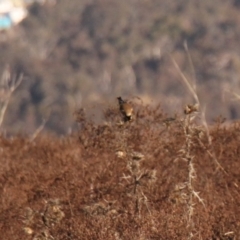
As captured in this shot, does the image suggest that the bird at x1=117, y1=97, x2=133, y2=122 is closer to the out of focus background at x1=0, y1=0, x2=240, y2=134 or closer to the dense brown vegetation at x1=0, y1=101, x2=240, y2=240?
the dense brown vegetation at x1=0, y1=101, x2=240, y2=240

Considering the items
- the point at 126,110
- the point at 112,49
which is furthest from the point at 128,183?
the point at 112,49

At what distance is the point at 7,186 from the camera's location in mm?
8625

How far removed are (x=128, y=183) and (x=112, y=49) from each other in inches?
5221

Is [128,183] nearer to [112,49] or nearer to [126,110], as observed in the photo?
[126,110]

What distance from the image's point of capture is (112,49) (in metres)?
140

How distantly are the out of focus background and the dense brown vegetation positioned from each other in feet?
311

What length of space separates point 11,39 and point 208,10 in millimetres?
35030

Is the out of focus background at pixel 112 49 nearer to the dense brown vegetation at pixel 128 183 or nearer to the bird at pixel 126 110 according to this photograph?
the dense brown vegetation at pixel 128 183

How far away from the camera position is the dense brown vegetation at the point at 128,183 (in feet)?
20.7

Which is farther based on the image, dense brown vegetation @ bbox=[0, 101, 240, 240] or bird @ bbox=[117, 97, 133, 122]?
bird @ bbox=[117, 97, 133, 122]

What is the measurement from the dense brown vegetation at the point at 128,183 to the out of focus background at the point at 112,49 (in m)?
94.8

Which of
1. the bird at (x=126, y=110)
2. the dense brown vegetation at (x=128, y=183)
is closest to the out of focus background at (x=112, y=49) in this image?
the dense brown vegetation at (x=128, y=183)

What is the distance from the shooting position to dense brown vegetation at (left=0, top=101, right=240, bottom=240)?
6.32 meters

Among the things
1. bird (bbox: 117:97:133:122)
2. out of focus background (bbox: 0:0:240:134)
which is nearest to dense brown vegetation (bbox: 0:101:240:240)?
bird (bbox: 117:97:133:122)
